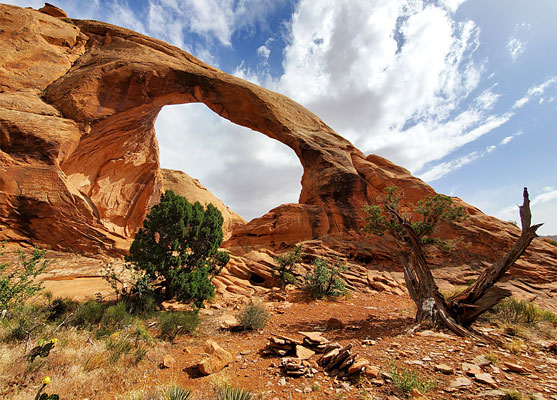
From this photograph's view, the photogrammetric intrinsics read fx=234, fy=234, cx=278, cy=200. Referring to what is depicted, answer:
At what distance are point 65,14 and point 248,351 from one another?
3133cm

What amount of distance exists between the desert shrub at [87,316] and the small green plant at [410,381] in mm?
6936

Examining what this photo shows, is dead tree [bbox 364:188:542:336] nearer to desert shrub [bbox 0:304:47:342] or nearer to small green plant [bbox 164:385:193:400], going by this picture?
small green plant [bbox 164:385:193:400]

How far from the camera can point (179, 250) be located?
9.55m

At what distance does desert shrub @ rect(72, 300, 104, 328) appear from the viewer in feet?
20.2

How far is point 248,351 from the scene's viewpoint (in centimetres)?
532

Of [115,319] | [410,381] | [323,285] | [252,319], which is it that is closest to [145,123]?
[115,319]

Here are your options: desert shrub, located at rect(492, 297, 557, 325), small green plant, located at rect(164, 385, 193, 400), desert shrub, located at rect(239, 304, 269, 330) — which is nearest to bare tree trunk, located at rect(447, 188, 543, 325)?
desert shrub, located at rect(492, 297, 557, 325)

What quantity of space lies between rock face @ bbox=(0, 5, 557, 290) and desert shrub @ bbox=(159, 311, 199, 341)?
9896 millimetres

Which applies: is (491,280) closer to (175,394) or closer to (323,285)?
(323,285)

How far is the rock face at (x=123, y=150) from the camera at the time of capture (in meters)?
13.3

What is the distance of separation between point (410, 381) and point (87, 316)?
7.74m

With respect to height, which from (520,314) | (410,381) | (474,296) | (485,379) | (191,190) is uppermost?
(191,190)

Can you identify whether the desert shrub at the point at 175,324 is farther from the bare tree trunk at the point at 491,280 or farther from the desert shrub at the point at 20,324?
the bare tree trunk at the point at 491,280

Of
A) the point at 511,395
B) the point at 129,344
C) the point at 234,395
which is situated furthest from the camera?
the point at 129,344
